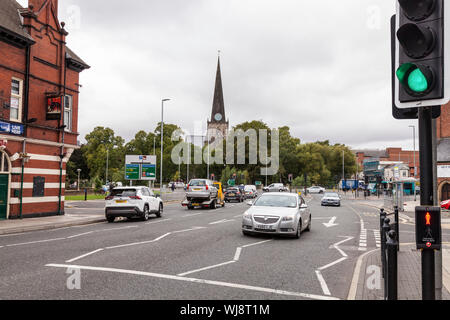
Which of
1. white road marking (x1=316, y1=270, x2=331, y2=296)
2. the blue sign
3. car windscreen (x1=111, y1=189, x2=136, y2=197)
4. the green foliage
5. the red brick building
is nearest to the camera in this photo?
white road marking (x1=316, y1=270, x2=331, y2=296)

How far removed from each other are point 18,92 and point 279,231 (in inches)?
572

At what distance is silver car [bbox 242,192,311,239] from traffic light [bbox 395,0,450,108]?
8.74 meters

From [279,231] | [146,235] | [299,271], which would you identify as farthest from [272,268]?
[146,235]

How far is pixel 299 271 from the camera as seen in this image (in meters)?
7.59

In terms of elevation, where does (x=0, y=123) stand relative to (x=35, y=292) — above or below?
above

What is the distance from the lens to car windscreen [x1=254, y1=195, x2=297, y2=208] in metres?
13.1

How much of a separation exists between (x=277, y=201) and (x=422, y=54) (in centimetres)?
1032

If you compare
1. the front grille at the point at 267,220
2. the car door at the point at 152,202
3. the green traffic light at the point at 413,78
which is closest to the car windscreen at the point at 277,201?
the front grille at the point at 267,220

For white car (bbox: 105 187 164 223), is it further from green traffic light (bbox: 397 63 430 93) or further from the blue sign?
green traffic light (bbox: 397 63 430 93)

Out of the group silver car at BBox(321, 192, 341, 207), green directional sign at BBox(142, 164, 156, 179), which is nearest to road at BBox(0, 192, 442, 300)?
green directional sign at BBox(142, 164, 156, 179)

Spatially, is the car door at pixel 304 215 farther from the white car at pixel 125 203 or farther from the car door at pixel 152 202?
the car door at pixel 152 202

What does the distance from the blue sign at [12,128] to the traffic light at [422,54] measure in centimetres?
1767

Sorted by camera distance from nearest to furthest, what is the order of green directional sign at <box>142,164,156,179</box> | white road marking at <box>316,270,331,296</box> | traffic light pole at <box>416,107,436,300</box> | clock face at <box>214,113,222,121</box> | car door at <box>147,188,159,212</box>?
traffic light pole at <box>416,107,436,300</box>
white road marking at <box>316,270,331,296</box>
car door at <box>147,188,159,212</box>
green directional sign at <box>142,164,156,179</box>
clock face at <box>214,113,222,121</box>
